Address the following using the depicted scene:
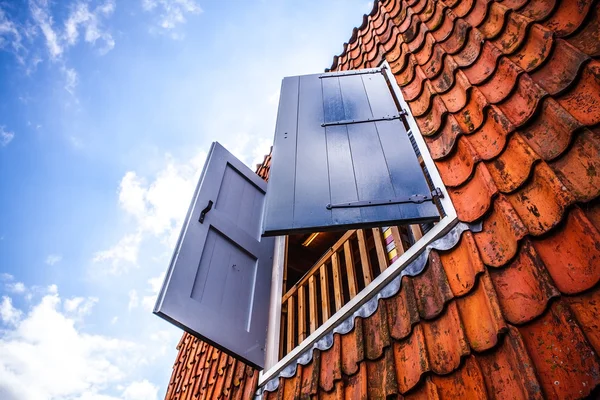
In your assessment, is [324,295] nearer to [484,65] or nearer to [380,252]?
[380,252]

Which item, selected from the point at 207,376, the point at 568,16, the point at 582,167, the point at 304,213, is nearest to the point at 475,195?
the point at 582,167

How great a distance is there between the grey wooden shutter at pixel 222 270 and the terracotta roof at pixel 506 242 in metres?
0.56

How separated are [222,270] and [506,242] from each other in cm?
205

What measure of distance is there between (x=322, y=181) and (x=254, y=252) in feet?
3.94

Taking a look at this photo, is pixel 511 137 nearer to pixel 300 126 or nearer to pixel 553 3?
pixel 553 3

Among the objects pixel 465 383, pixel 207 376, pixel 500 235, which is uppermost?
pixel 207 376

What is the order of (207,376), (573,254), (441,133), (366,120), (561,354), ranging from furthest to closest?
(207,376) → (366,120) → (441,133) → (573,254) → (561,354)

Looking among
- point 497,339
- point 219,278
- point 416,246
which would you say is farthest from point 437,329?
point 219,278

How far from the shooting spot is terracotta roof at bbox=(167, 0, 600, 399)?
3.71 ft

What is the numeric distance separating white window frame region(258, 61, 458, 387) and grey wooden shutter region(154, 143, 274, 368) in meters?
0.09

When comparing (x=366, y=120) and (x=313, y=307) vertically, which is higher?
(x=366, y=120)

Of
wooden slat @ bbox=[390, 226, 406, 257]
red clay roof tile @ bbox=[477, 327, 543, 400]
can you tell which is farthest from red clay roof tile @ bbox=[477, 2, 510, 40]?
red clay roof tile @ bbox=[477, 327, 543, 400]

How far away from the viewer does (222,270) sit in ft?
8.91

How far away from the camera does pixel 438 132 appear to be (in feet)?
7.34
